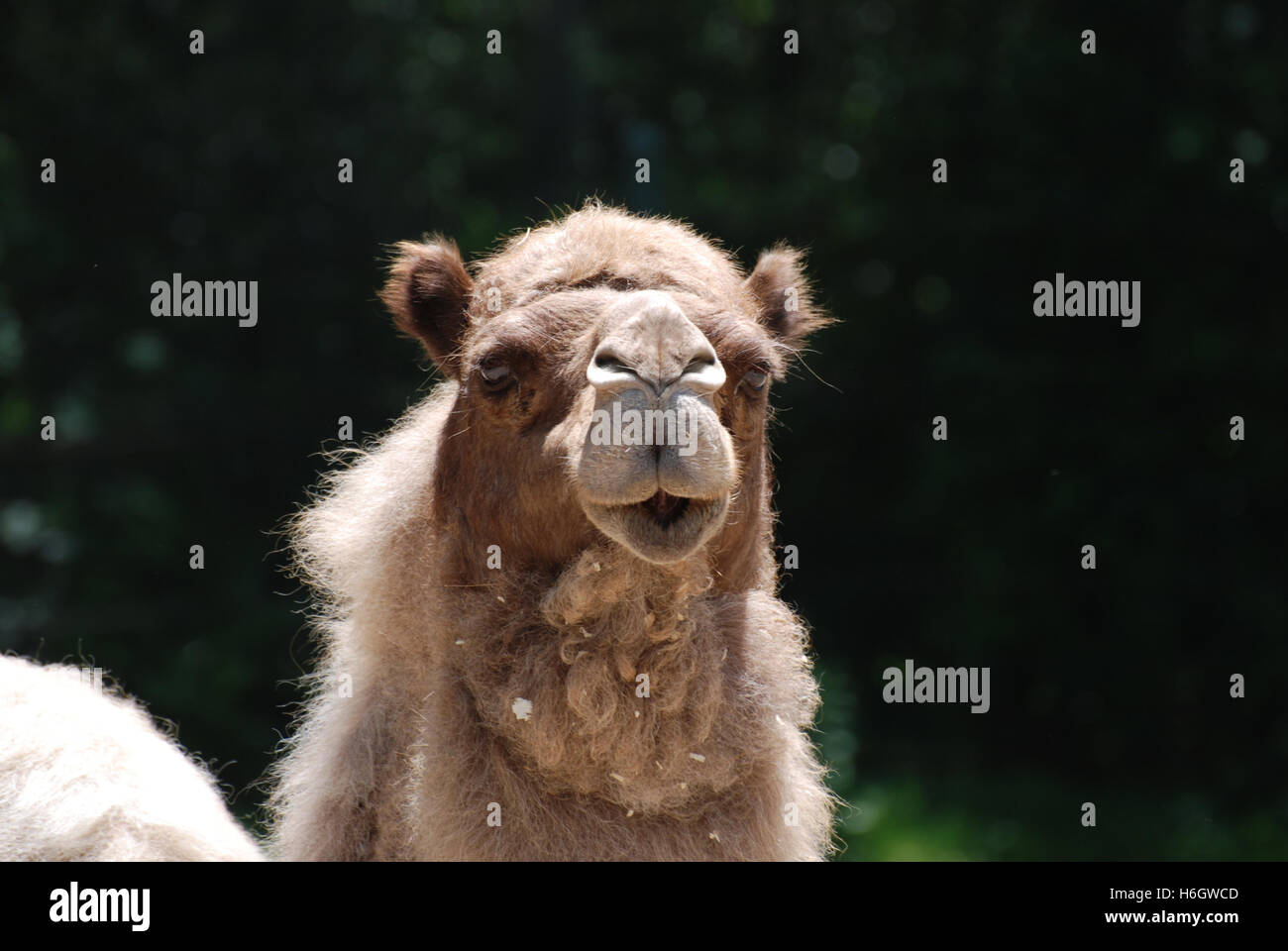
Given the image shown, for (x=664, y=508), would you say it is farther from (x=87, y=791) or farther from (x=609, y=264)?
(x=87, y=791)

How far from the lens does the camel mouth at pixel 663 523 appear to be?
2.42 m

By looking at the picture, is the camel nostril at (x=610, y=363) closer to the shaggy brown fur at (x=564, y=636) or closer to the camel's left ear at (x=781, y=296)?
the shaggy brown fur at (x=564, y=636)

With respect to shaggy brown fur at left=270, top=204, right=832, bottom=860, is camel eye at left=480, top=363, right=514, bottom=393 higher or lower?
higher

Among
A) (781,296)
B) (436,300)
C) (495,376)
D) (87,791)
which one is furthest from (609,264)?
(87,791)

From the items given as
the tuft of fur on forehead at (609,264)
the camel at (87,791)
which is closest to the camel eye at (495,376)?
the tuft of fur on forehead at (609,264)

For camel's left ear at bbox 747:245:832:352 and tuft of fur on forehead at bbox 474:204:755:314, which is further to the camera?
camel's left ear at bbox 747:245:832:352

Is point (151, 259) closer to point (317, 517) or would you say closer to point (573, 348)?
point (317, 517)

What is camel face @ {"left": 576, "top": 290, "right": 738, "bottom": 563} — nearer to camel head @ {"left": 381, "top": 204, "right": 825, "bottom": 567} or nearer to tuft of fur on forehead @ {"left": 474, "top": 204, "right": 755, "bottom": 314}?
camel head @ {"left": 381, "top": 204, "right": 825, "bottom": 567}

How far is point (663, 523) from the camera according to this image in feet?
8.01

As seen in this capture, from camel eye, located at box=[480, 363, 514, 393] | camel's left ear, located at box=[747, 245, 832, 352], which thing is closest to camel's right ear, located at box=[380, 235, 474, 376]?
camel eye, located at box=[480, 363, 514, 393]

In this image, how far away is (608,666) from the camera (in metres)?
2.62

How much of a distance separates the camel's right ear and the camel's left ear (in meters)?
0.67

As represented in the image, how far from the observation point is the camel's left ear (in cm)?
334

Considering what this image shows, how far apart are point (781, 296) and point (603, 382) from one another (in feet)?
3.55
